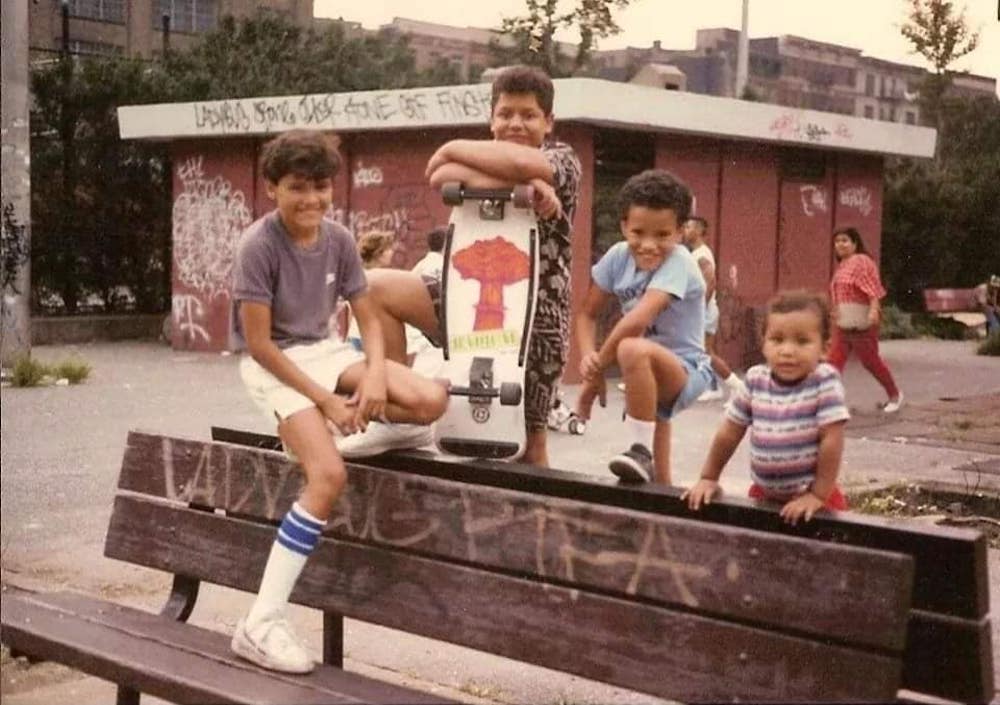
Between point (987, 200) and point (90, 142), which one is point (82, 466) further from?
point (90, 142)

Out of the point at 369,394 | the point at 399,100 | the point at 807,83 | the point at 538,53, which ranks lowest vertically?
the point at 369,394

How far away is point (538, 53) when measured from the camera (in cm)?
2461

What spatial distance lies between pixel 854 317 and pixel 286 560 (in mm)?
9089

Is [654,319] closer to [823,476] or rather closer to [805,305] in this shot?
[805,305]

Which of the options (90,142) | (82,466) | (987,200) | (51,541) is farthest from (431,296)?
(90,142)

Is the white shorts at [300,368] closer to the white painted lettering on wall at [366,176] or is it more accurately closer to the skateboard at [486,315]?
the skateboard at [486,315]

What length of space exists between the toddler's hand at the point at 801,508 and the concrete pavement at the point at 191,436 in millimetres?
1583

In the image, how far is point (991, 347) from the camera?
2016cm

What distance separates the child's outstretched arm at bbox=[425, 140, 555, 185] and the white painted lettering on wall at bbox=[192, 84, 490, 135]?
10.3 metres

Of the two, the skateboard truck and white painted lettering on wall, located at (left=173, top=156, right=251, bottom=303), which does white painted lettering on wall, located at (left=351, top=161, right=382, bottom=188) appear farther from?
the skateboard truck

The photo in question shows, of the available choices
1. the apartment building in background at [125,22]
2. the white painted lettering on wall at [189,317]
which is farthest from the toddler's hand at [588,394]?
the white painted lettering on wall at [189,317]

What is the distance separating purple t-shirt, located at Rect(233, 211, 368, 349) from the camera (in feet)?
11.7

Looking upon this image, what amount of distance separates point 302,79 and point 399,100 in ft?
38.6

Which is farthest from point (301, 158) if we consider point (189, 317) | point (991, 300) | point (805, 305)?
point (991, 300)
